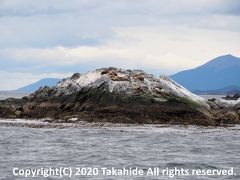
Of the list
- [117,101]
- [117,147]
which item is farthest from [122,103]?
[117,147]

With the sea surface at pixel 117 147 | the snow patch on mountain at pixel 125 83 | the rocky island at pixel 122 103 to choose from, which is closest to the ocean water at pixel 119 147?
the sea surface at pixel 117 147

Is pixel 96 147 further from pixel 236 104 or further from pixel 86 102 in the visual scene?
pixel 236 104

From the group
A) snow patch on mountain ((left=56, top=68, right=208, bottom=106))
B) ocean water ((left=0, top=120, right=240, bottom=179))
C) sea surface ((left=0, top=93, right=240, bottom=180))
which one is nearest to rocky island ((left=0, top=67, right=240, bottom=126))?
snow patch on mountain ((left=56, top=68, right=208, bottom=106))

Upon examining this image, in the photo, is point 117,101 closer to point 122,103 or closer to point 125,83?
point 122,103

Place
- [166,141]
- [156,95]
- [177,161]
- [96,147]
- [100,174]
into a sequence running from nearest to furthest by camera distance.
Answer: [100,174] → [177,161] → [96,147] → [166,141] → [156,95]

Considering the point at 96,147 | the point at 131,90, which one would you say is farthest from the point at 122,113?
the point at 96,147

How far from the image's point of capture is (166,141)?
39.4 metres

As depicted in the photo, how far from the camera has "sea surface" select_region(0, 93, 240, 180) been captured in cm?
2842

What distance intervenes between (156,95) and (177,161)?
30.5 m

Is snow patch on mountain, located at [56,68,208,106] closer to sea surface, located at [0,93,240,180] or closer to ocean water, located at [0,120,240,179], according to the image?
sea surface, located at [0,93,240,180]

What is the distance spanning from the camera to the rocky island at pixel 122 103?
57.3 m

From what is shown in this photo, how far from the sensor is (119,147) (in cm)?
3578

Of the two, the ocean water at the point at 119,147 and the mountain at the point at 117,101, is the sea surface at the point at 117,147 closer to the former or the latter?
the ocean water at the point at 119,147

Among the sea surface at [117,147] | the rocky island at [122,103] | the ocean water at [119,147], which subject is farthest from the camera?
the rocky island at [122,103]
